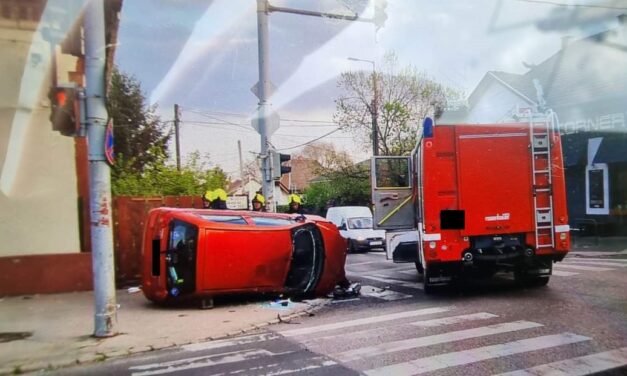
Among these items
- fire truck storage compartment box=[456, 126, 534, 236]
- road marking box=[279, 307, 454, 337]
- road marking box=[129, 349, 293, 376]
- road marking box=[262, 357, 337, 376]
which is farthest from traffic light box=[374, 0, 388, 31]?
road marking box=[262, 357, 337, 376]

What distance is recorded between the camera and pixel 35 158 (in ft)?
32.1

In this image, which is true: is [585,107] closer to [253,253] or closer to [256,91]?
[256,91]

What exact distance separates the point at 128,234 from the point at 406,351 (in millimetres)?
7449

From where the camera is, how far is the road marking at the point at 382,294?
9048 millimetres

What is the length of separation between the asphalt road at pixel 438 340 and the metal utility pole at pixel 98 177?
3.60ft

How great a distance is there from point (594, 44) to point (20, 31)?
17.4 meters

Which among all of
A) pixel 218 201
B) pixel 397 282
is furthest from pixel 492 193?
pixel 218 201

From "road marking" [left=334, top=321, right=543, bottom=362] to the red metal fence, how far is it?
22.8ft

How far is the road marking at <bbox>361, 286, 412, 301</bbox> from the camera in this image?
29.7 feet

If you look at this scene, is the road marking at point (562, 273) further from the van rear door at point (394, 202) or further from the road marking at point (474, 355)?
the road marking at point (474, 355)

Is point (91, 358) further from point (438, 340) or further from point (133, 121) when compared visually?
point (133, 121)

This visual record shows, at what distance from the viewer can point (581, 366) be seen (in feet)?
15.8

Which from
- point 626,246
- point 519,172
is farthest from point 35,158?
point 626,246

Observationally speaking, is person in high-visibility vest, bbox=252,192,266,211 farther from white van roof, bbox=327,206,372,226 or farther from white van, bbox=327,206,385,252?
white van roof, bbox=327,206,372,226
